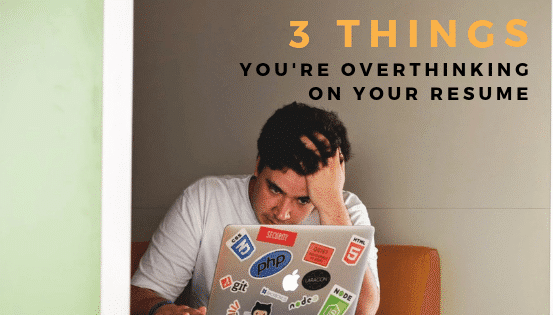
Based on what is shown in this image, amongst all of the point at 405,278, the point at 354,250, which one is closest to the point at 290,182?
the point at 405,278

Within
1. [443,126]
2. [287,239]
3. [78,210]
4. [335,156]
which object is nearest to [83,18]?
[78,210]

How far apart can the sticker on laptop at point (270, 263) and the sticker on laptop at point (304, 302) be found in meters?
0.10

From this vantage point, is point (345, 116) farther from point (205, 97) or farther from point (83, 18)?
point (83, 18)

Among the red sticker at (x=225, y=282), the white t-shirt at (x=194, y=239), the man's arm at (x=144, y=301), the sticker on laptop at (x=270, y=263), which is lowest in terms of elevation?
the man's arm at (x=144, y=301)

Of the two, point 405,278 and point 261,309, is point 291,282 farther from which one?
point 405,278

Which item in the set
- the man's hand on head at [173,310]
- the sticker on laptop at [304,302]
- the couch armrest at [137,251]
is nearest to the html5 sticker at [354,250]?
the sticker on laptop at [304,302]

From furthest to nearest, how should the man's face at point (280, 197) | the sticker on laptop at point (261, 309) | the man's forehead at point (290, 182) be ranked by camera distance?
the man's forehead at point (290, 182) < the man's face at point (280, 197) < the sticker on laptop at point (261, 309)

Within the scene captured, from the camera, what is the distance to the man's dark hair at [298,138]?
2854 millimetres

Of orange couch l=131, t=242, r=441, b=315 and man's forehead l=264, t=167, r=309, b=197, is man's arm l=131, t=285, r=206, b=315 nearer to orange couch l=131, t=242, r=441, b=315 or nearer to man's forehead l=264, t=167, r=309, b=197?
orange couch l=131, t=242, r=441, b=315

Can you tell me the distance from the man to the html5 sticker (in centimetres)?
83

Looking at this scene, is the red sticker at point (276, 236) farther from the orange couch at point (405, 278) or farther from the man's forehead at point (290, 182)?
A: the orange couch at point (405, 278)

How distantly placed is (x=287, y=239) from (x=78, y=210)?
27.0 inches

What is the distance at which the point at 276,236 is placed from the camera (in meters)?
1.60

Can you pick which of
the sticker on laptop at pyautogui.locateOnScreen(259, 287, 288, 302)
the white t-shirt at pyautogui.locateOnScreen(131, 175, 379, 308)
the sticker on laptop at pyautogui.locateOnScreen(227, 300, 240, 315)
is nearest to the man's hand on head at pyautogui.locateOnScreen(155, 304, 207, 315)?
the sticker on laptop at pyautogui.locateOnScreen(227, 300, 240, 315)
